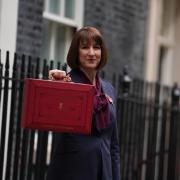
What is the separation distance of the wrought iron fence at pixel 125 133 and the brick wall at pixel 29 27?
0.67 feet

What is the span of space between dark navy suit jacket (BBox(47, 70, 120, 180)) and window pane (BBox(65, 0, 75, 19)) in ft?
15.0

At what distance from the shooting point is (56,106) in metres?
4.84

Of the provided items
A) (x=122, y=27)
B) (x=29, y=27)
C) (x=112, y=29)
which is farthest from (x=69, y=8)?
(x=29, y=27)

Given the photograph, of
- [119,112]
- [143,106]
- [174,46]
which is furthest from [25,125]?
[174,46]

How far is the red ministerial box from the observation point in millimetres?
4812

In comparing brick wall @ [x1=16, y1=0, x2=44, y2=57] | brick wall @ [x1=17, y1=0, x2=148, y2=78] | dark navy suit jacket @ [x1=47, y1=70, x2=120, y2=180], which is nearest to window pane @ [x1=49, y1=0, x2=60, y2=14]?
brick wall @ [x1=17, y1=0, x2=148, y2=78]

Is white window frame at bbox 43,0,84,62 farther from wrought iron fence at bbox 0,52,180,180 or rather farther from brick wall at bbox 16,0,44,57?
wrought iron fence at bbox 0,52,180,180

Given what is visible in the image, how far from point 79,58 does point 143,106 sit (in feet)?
13.3

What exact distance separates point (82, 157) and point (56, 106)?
1.29 ft

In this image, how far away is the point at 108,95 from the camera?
17.0 ft

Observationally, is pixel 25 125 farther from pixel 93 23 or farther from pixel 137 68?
pixel 137 68

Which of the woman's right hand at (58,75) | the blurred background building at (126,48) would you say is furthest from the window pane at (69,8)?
the woman's right hand at (58,75)

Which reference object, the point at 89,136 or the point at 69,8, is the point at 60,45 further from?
the point at 89,136

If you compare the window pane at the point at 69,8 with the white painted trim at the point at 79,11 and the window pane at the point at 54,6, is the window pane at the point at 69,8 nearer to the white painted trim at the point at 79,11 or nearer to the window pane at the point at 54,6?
the white painted trim at the point at 79,11
